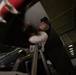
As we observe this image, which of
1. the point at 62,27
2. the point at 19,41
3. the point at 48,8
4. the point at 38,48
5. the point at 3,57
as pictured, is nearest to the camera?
the point at 38,48

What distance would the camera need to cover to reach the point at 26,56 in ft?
5.07

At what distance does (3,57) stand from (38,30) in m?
1.03

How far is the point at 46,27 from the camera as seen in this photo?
1592 mm

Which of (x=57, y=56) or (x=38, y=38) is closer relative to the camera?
(x=38, y=38)

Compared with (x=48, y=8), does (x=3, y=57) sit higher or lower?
lower

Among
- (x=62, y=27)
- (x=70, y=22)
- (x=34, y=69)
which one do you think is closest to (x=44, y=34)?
(x=34, y=69)

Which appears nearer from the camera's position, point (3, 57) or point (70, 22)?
point (3, 57)

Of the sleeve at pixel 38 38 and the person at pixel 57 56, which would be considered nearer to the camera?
the sleeve at pixel 38 38

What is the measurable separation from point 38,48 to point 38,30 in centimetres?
24

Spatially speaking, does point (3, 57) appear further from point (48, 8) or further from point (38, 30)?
point (48, 8)

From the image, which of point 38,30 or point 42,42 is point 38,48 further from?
point 38,30

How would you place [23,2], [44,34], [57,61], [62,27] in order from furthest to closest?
[62,27] → [57,61] → [44,34] → [23,2]

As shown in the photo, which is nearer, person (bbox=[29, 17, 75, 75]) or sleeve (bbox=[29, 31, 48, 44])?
sleeve (bbox=[29, 31, 48, 44])

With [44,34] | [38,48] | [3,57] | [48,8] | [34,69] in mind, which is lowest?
[34,69]
